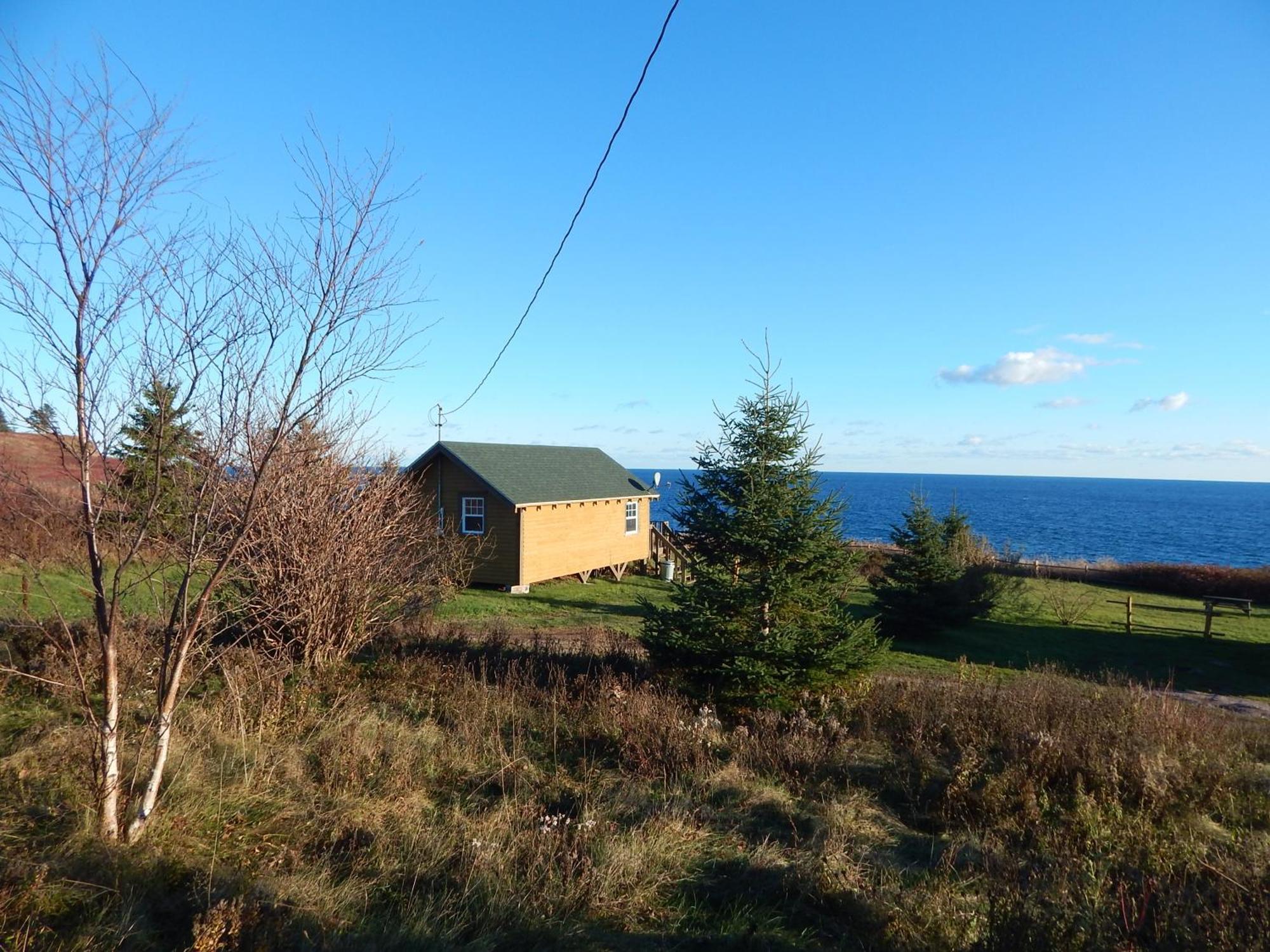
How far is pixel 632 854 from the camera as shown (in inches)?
162

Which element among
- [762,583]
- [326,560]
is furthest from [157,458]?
Result: [762,583]

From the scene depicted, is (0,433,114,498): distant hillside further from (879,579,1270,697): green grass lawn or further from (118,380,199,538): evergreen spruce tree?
(879,579,1270,697): green grass lawn

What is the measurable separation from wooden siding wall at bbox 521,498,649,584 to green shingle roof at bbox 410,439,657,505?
0.40 meters

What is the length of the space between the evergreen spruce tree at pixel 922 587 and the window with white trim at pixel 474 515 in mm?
11564

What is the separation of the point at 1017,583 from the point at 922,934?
23991mm

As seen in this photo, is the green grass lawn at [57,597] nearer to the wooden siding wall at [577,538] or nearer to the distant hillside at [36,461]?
the distant hillside at [36,461]

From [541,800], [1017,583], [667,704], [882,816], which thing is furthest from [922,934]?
[1017,583]

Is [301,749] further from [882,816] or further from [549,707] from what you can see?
[882,816]

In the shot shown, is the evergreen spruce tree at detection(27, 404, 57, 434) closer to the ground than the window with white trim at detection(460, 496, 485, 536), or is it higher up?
higher up

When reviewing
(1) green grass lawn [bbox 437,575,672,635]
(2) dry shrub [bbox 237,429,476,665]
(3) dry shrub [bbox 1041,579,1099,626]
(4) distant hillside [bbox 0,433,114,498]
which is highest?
(4) distant hillside [bbox 0,433,114,498]

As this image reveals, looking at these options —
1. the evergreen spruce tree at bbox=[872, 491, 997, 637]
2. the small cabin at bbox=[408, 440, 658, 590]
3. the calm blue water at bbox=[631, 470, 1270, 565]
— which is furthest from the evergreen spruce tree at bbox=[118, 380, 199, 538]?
the evergreen spruce tree at bbox=[872, 491, 997, 637]

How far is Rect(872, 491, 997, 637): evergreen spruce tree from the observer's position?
744 inches

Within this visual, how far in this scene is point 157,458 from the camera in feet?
12.4

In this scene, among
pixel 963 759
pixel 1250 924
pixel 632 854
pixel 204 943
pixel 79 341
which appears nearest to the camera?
pixel 204 943
